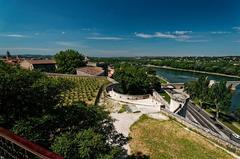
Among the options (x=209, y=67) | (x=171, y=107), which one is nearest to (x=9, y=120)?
(x=171, y=107)

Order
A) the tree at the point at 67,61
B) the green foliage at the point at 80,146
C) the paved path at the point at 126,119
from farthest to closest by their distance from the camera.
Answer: the tree at the point at 67,61 < the paved path at the point at 126,119 < the green foliage at the point at 80,146

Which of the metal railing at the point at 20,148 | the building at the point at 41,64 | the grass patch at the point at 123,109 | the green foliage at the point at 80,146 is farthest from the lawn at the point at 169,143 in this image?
the building at the point at 41,64

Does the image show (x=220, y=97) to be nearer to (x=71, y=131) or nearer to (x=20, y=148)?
(x=71, y=131)

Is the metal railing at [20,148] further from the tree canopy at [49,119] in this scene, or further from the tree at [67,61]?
the tree at [67,61]

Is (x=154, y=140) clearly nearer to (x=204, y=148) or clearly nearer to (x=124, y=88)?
(x=204, y=148)

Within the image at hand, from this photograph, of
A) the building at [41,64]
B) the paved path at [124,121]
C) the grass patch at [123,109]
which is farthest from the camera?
the building at [41,64]

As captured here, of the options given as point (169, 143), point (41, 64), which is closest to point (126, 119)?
point (169, 143)
